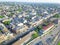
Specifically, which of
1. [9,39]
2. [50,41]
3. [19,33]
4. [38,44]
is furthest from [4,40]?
[50,41]

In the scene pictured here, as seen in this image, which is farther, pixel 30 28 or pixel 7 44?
pixel 30 28

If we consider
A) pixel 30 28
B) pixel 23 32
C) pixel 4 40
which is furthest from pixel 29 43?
pixel 30 28

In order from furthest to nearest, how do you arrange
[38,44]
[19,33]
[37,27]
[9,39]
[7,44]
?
[37,27] < [19,33] < [9,39] < [7,44] < [38,44]

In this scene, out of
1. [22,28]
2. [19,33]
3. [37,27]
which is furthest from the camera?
[37,27]

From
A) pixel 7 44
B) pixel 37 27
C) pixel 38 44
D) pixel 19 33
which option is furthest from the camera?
pixel 37 27

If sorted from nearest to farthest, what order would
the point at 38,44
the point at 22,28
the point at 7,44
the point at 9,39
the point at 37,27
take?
the point at 38,44 < the point at 7,44 < the point at 9,39 < the point at 22,28 < the point at 37,27

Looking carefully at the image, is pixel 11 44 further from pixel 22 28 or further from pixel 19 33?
pixel 22 28

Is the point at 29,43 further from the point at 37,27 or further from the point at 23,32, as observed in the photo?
the point at 37,27

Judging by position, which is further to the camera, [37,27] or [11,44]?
[37,27]
